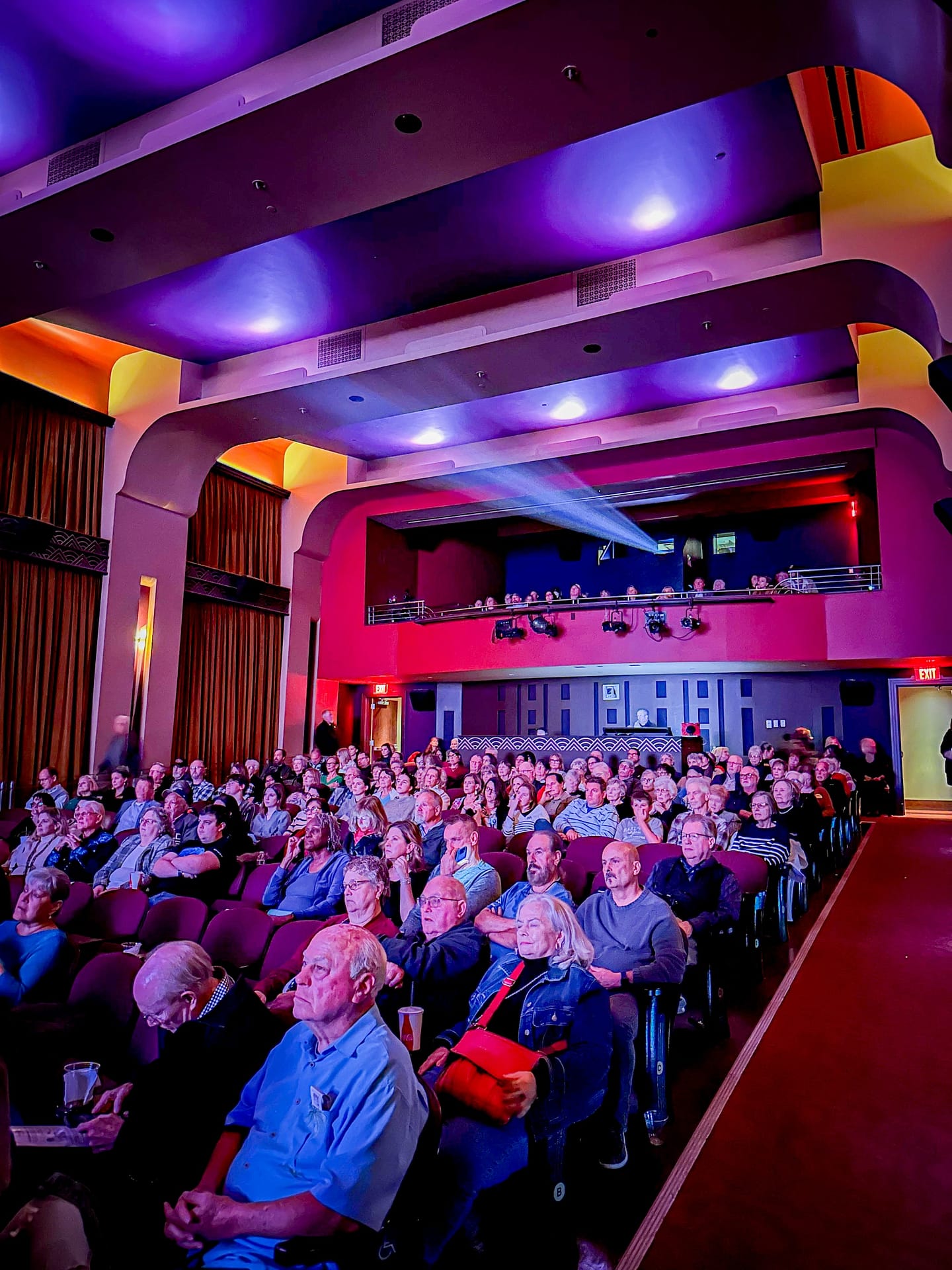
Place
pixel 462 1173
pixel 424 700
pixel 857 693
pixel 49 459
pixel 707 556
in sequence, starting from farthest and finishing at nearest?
pixel 707 556, pixel 424 700, pixel 857 693, pixel 49 459, pixel 462 1173

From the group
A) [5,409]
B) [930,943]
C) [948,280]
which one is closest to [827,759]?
[930,943]

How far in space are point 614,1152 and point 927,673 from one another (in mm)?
10153

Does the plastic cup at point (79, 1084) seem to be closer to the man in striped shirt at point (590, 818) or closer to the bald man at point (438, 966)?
the bald man at point (438, 966)

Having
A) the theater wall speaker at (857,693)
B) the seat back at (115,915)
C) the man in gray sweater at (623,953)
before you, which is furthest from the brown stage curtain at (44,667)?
the theater wall speaker at (857,693)

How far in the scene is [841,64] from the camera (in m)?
4.28

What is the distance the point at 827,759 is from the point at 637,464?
17.1 feet

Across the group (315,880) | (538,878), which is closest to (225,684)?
(315,880)

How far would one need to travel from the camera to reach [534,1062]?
70.9 inches

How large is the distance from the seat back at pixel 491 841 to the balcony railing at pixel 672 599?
679 centimetres

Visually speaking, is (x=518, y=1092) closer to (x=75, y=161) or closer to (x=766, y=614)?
(x=75, y=161)

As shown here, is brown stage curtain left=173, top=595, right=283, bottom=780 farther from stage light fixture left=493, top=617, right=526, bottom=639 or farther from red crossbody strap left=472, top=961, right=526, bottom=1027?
red crossbody strap left=472, top=961, right=526, bottom=1027

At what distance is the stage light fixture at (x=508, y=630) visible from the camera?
1168 centimetres

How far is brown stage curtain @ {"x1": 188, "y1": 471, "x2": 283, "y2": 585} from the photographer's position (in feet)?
36.6

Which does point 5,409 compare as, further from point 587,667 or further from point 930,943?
point 930,943
